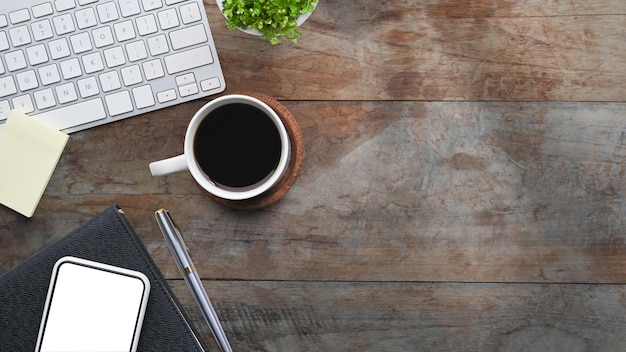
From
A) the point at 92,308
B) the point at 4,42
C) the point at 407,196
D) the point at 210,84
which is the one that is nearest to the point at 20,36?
the point at 4,42

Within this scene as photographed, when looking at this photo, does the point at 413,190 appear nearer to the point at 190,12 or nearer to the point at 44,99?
the point at 190,12

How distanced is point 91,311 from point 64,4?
35 centimetres

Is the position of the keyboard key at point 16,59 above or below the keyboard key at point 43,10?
below

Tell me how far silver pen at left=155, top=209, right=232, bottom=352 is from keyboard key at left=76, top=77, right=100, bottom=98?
15 centimetres

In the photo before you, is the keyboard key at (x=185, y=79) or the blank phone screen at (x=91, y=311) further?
the keyboard key at (x=185, y=79)

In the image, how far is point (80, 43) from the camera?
0.79 m

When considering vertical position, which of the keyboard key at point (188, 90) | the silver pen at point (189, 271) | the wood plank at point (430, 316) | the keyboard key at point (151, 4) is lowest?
the wood plank at point (430, 316)

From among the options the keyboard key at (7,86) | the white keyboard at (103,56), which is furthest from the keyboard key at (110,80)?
the keyboard key at (7,86)

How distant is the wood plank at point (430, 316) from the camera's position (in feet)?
2.71

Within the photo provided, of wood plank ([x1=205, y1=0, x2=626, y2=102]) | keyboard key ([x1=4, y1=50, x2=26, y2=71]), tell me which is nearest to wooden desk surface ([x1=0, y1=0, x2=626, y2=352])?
wood plank ([x1=205, y1=0, x2=626, y2=102])

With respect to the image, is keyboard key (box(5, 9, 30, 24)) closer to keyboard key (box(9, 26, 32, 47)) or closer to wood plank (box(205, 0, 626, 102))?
keyboard key (box(9, 26, 32, 47))

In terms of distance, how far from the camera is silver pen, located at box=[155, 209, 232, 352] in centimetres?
76

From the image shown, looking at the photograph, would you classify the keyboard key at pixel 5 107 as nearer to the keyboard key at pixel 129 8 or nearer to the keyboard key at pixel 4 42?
the keyboard key at pixel 4 42

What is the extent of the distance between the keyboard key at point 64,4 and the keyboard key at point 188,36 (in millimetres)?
118
